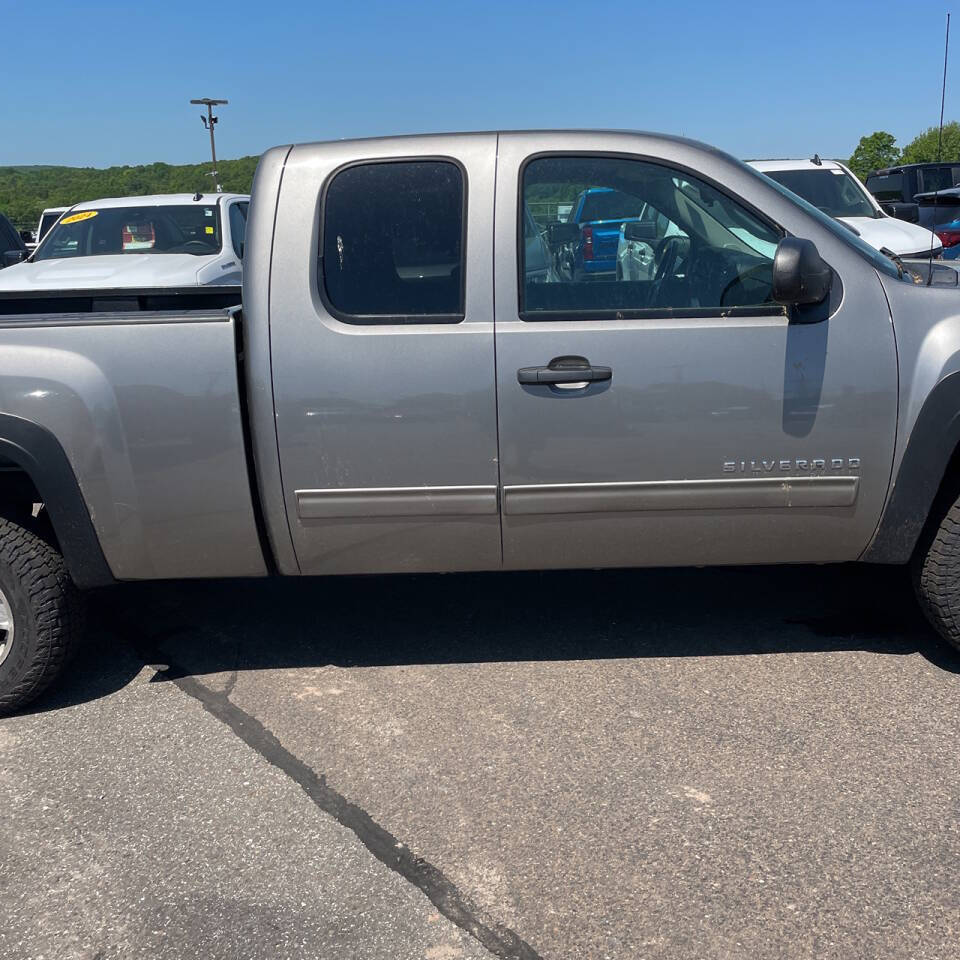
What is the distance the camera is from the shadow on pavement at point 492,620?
414cm

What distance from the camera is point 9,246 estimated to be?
1088 centimetres

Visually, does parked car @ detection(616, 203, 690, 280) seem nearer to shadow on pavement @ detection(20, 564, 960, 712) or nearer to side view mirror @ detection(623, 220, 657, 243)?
side view mirror @ detection(623, 220, 657, 243)

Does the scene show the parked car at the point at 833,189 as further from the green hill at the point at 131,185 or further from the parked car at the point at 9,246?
the green hill at the point at 131,185

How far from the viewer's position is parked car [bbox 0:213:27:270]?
10578 mm

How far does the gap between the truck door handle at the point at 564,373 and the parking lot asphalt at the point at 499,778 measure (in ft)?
3.66

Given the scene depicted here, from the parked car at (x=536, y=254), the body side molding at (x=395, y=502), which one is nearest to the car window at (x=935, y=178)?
the parked car at (x=536, y=254)

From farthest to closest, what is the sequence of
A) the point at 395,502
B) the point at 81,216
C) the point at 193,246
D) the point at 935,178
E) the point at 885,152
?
the point at 885,152
the point at 935,178
the point at 81,216
the point at 193,246
the point at 395,502

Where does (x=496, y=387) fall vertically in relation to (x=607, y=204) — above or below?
below

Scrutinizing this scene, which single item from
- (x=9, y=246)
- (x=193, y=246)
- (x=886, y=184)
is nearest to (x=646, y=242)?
(x=193, y=246)

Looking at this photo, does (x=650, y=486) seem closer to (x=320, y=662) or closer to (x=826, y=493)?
(x=826, y=493)

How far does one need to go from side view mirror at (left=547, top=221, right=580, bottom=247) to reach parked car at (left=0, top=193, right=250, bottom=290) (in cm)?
607

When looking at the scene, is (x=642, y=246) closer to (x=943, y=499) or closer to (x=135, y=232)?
(x=943, y=499)

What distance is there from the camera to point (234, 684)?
4.00 m

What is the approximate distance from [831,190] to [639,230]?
24.5 feet
